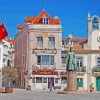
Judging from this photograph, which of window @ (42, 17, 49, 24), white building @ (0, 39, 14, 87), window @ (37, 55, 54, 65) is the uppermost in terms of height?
window @ (42, 17, 49, 24)

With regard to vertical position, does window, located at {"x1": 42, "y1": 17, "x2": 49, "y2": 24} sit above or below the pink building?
above

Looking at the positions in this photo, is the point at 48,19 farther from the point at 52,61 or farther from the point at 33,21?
the point at 52,61

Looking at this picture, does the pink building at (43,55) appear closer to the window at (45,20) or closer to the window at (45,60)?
the window at (45,60)

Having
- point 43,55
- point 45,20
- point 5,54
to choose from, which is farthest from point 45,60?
point 5,54

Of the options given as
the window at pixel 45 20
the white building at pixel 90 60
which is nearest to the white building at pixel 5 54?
the window at pixel 45 20

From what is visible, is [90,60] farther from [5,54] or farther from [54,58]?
[5,54]

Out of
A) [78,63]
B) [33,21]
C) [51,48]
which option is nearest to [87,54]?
[78,63]

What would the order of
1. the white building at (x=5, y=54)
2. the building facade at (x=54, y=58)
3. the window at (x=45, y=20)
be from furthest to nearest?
1. the window at (x=45, y=20)
2. the building facade at (x=54, y=58)
3. the white building at (x=5, y=54)

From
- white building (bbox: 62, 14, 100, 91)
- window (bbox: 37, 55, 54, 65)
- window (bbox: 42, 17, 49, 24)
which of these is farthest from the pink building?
white building (bbox: 62, 14, 100, 91)

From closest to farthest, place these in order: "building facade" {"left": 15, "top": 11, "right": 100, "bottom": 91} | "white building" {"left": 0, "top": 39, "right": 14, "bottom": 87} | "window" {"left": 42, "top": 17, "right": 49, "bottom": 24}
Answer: "white building" {"left": 0, "top": 39, "right": 14, "bottom": 87}, "building facade" {"left": 15, "top": 11, "right": 100, "bottom": 91}, "window" {"left": 42, "top": 17, "right": 49, "bottom": 24}

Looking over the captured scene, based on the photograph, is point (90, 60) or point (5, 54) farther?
point (5, 54)

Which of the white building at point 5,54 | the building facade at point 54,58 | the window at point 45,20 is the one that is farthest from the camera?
the window at point 45,20

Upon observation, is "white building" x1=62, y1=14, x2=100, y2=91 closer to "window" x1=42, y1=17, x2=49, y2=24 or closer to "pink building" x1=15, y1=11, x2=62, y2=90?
"pink building" x1=15, y1=11, x2=62, y2=90

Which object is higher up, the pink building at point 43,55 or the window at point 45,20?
the window at point 45,20
